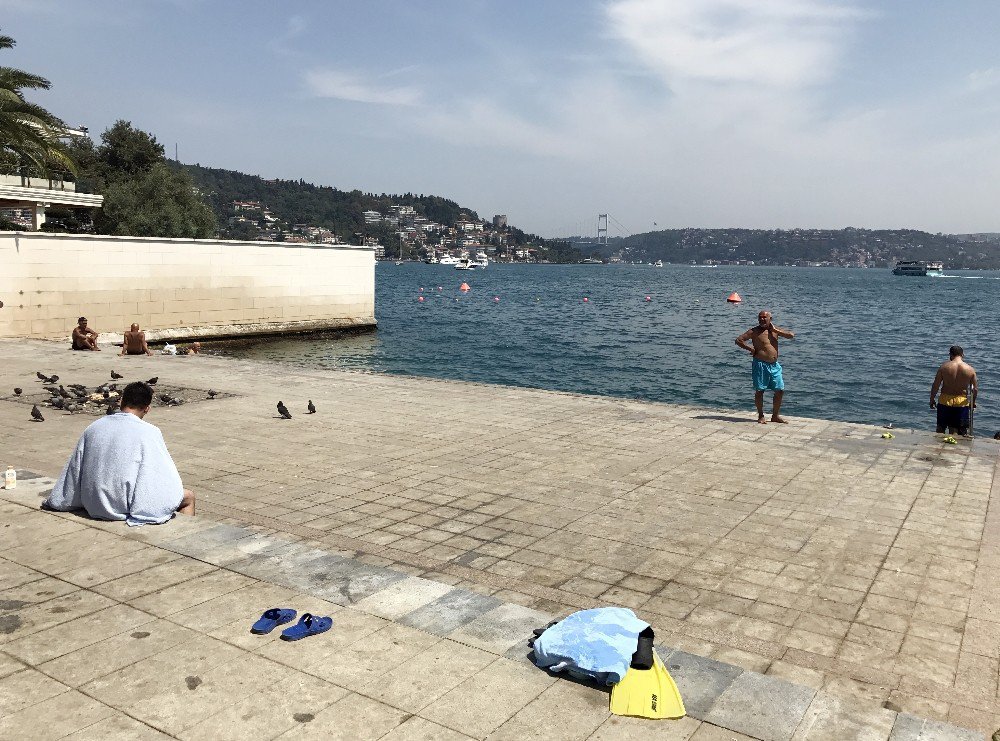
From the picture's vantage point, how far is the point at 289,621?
5.03 m

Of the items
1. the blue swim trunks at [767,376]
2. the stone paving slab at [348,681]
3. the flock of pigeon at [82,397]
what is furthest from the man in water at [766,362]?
the flock of pigeon at [82,397]

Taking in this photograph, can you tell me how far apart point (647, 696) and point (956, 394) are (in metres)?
11.1

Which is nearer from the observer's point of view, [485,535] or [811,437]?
[485,535]

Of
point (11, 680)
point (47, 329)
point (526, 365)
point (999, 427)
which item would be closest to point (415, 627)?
point (11, 680)

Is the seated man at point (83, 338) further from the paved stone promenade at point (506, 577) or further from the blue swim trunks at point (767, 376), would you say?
the blue swim trunks at point (767, 376)

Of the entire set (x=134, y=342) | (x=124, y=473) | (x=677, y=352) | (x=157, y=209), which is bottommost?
(x=677, y=352)

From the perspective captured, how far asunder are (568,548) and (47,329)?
28.2m

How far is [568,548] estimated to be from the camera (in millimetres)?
7410

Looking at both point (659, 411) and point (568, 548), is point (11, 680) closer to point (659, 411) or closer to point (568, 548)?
point (568, 548)

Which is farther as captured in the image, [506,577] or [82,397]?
[82,397]

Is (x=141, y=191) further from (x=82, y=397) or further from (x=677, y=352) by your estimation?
(x=82, y=397)

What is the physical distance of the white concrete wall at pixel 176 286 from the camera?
2889 centimetres

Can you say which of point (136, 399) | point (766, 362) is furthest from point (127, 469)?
point (766, 362)

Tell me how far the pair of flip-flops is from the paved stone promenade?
0.10 metres
